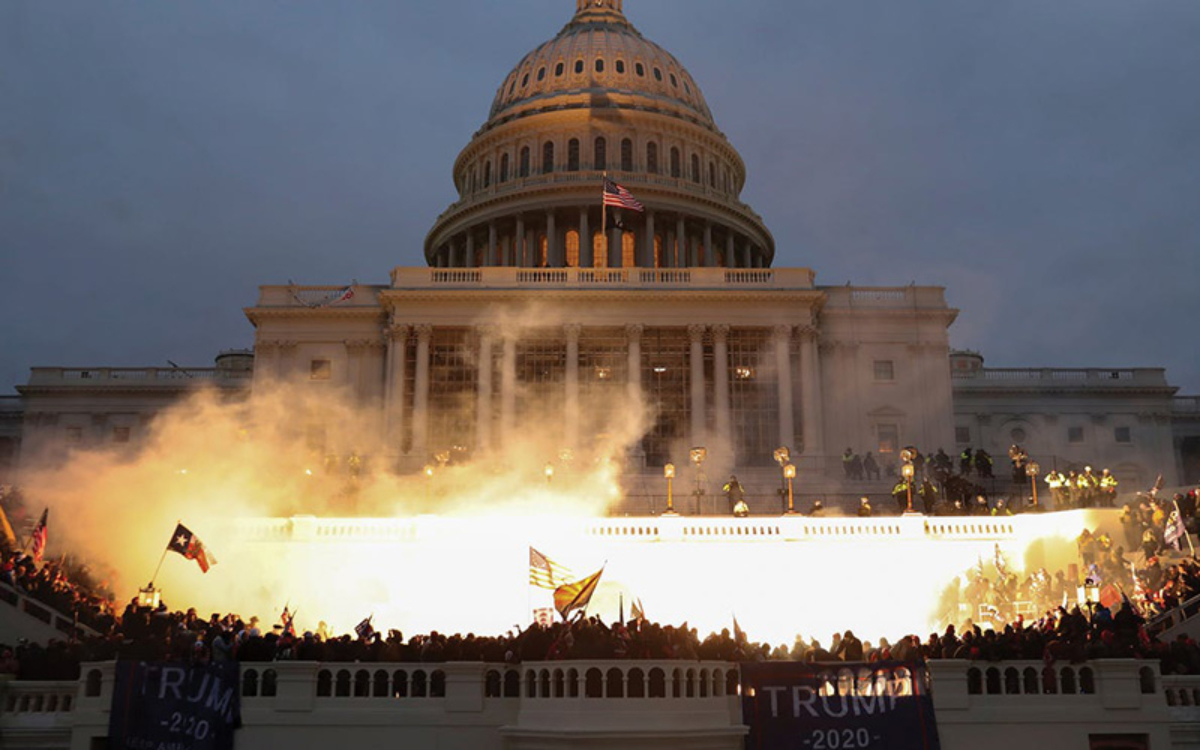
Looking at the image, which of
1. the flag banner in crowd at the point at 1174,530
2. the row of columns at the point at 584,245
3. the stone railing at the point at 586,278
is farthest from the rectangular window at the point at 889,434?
the flag banner in crowd at the point at 1174,530

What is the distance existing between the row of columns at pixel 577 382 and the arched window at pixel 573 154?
26747 mm

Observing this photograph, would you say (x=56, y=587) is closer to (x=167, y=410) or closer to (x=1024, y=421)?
(x=167, y=410)

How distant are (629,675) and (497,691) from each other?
8.30 ft

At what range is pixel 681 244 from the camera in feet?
247

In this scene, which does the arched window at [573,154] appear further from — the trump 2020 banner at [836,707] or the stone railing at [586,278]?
the trump 2020 banner at [836,707]

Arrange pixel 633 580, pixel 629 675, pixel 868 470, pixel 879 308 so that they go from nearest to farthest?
pixel 629 675
pixel 633 580
pixel 868 470
pixel 879 308

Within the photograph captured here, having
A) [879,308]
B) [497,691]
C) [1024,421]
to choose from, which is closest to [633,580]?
[497,691]

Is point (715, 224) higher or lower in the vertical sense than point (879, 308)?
higher

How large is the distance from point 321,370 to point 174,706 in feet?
129

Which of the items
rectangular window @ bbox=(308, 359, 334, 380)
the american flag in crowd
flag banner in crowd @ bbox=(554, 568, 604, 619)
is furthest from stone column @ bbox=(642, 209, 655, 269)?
flag banner in crowd @ bbox=(554, 568, 604, 619)

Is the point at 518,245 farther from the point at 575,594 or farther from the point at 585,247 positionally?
the point at 575,594

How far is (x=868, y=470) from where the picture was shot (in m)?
47.7

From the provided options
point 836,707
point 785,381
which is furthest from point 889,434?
point 836,707

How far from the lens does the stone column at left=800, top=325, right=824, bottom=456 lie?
53.2 metres
